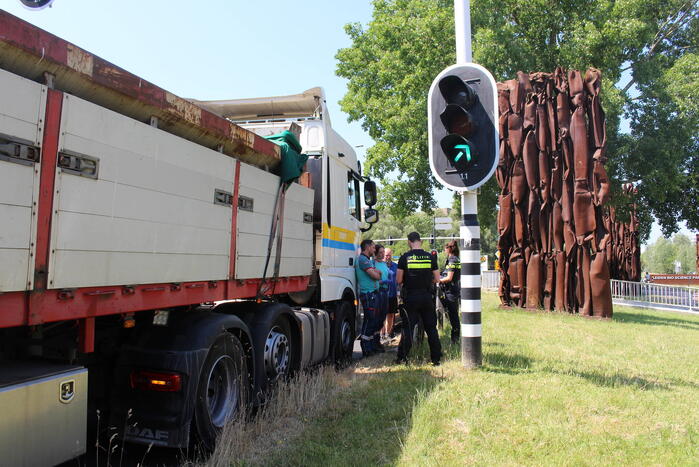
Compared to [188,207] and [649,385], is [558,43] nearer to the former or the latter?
[649,385]

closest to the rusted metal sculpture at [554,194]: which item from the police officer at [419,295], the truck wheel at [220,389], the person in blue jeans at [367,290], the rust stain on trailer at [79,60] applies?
the person in blue jeans at [367,290]

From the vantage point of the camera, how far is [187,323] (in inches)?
157

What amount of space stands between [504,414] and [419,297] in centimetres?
248

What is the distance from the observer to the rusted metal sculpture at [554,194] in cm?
1456

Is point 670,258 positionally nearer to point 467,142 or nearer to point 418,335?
point 418,335

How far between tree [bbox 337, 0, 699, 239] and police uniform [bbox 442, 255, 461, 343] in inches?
487

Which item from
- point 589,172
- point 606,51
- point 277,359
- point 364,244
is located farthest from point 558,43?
point 277,359

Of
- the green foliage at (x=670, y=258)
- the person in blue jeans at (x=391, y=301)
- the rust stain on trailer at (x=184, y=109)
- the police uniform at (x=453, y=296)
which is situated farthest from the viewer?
the green foliage at (x=670, y=258)

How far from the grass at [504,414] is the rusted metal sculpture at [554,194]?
721cm

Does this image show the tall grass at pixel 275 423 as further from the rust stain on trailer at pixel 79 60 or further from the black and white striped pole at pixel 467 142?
the rust stain on trailer at pixel 79 60

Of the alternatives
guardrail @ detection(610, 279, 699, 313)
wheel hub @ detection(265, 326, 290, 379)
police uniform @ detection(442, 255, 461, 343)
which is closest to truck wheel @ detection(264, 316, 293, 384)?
wheel hub @ detection(265, 326, 290, 379)

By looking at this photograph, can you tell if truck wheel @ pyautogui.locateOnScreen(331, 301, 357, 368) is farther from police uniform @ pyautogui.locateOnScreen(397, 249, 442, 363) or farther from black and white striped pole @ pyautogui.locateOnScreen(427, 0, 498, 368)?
black and white striped pole @ pyautogui.locateOnScreen(427, 0, 498, 368)

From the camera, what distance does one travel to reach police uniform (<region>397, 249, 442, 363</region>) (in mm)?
6961

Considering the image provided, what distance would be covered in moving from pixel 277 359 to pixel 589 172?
1222 centimetres
